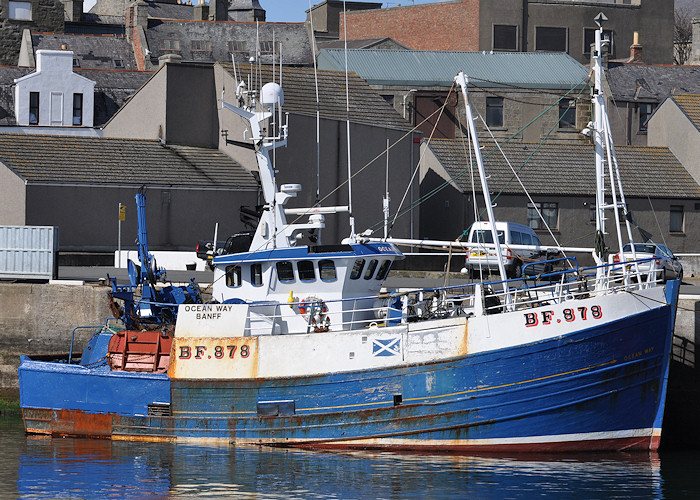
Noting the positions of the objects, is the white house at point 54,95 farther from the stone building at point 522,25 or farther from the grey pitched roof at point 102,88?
the stone building at point 522,25

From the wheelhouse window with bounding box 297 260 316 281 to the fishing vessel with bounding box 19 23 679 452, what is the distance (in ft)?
0.08

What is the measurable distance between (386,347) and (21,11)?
188 ft

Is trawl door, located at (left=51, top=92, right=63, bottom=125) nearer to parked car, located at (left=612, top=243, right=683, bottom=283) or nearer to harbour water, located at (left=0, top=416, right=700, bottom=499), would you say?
parked car, located at (left=612, top=243, right=683, bottom=283)

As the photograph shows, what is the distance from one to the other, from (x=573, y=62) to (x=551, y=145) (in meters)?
13.7

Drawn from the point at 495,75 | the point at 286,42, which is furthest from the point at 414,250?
the point at 286,42

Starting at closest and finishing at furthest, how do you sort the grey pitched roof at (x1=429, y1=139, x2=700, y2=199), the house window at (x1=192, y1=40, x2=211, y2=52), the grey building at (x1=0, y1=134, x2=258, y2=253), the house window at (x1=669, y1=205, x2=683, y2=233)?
the grey building at (x1=0, y1=134, x2=258, y2=253)
the grey pitched roof at (x1=429, y1=139, x2=700, y2=199)
the house window at (x1=669, y1=205, x2=683, y2=233)
the house window at (x1=192, y1=40, x2=211, y2=52)

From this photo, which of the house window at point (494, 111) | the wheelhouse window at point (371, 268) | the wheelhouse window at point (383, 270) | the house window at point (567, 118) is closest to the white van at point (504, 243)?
the wheelhouse window at point (383, 270)

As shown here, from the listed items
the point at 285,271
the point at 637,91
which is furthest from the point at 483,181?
the point at 637,91

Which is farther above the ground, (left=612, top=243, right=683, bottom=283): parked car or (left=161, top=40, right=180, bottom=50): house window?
(left=161, top=40, right=180, bottom=50): house window

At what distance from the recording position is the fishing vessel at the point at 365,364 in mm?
22141

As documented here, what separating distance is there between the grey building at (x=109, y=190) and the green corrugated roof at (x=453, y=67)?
16.1 metres

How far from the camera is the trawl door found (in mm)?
55625

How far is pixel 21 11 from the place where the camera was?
241 ft

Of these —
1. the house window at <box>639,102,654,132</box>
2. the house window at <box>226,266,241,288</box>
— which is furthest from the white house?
the house window at <box>226,266,241,288</box>
